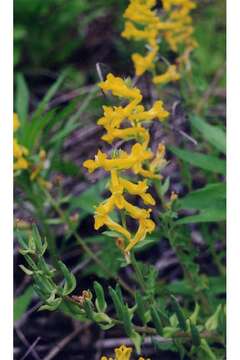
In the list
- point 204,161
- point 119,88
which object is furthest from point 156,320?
point 204,161

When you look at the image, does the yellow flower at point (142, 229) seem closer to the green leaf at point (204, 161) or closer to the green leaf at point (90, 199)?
the green leaf at point (204, 161)

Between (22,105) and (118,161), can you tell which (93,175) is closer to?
(22,105)

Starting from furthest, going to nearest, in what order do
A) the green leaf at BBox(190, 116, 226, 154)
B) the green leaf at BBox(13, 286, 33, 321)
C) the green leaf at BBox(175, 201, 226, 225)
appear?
1. the green leaf at BBox(13, 286, 33, 321)
2. the green leaf at BBox(190, 116, 226, 154)
3. the green leaf at BBox(175, 201, 226, 225)

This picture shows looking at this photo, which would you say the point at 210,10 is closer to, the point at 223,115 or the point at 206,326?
the point at 223,115

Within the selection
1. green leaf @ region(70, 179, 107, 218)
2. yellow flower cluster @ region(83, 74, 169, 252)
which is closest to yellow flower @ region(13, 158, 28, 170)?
green leaf @ region(70, 179, 107, 218)

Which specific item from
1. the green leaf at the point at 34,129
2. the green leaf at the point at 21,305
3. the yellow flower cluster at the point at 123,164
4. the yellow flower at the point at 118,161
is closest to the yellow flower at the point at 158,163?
the yellow flower cluster at the point at 123,164

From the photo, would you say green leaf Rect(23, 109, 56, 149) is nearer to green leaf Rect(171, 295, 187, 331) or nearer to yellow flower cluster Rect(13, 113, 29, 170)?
yellow flower cluster Rect(13, 113, 29, 170)
